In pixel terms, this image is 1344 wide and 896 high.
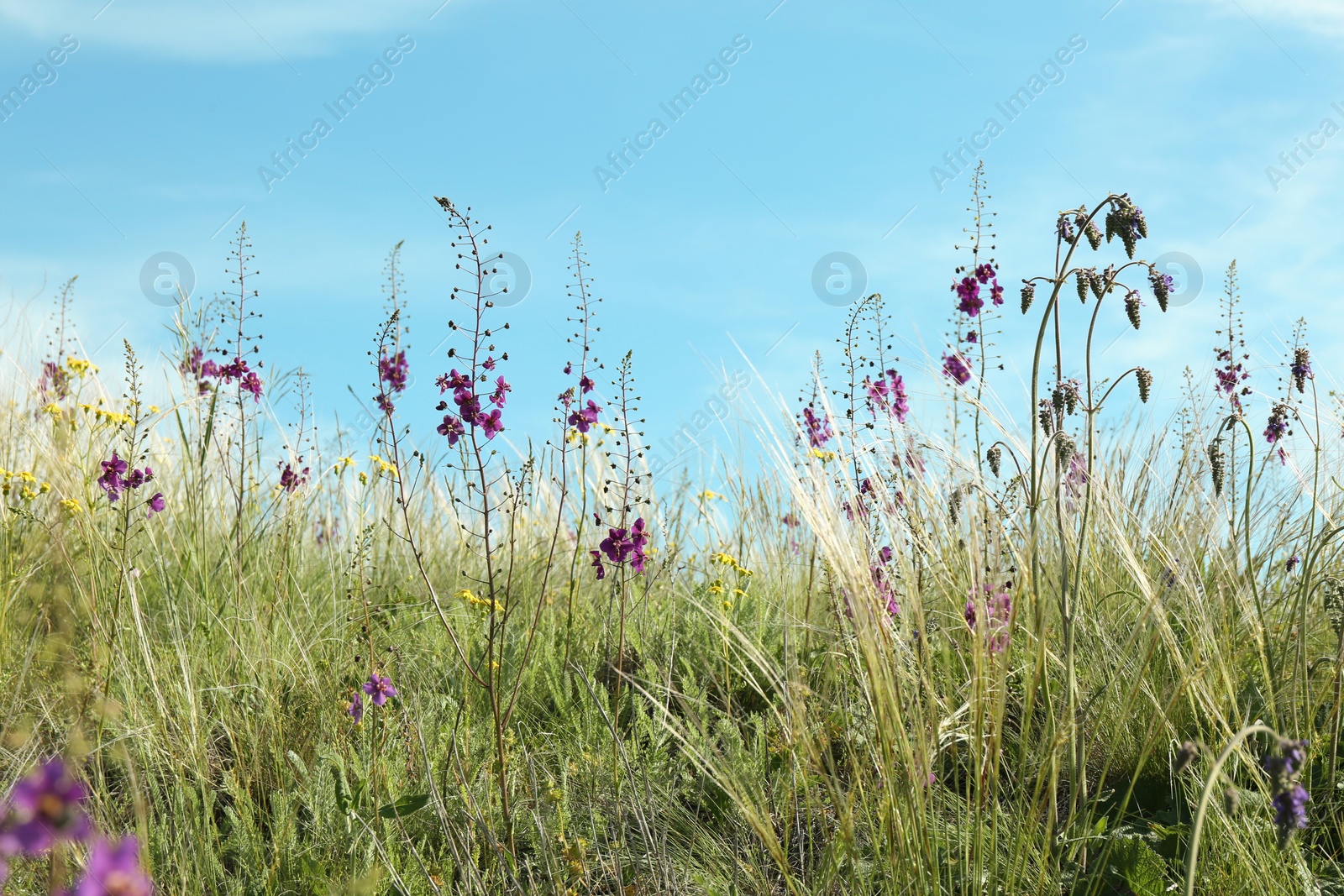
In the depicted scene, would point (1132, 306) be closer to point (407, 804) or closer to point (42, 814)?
point (407, 804)

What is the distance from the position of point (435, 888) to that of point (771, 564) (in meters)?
2.11

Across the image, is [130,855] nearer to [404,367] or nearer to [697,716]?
[697,716]

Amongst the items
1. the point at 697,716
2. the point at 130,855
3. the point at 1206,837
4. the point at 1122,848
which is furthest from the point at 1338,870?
the point at 130,855

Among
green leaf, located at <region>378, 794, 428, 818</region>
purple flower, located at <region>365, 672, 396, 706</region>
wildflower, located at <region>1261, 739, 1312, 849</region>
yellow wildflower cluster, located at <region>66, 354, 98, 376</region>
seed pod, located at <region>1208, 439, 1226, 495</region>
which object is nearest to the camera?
wildflower, located at <region>1261, 739, 1312, 849</region>

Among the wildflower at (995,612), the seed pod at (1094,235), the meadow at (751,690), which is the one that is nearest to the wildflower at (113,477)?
the meadow at (751,690)

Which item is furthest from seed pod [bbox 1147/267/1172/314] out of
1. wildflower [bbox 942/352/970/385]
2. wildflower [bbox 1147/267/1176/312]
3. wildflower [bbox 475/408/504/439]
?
wildflower [bbox 475/408/504/439]

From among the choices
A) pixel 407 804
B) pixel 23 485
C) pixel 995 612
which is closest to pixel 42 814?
pixel 407 804

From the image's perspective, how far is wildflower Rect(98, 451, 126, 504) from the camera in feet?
10.7

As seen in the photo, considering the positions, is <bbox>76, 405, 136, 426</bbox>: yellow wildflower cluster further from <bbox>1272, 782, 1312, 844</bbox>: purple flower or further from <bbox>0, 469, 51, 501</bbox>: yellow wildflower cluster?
<bbox>1272, 782, 1312, 844</bbox>: purple flower

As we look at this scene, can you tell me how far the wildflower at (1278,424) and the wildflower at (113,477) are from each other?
3655 mm

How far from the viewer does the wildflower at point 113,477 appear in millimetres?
3250

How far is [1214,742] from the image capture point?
263cm

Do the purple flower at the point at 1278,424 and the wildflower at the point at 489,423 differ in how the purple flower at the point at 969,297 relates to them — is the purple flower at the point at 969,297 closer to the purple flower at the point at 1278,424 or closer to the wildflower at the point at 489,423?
the purple flower at the point at 1278,424

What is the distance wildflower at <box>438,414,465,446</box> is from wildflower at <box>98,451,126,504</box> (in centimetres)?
139
